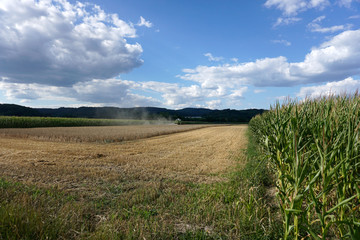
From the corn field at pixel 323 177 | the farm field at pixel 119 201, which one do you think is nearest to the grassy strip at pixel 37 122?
the farm field at pixel 119 201

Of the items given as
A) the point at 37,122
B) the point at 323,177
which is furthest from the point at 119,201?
the point at 37,122

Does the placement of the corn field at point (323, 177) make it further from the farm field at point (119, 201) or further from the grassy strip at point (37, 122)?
the grassy strip at point (37, 122)

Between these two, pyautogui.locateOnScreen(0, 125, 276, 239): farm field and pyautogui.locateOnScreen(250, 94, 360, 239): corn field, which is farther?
pyautogui.locateOnScreen(0, 125, 276, 239): farm field

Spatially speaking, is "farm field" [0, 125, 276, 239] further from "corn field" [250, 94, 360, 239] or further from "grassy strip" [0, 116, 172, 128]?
"grassy strip" [0, 116, 172, 128]

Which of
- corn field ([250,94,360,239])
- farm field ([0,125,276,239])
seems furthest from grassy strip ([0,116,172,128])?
corn field ([250,94,360,239])

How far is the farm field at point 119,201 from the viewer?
3.91m

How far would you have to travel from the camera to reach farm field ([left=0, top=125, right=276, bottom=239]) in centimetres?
391

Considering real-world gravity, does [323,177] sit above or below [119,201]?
above

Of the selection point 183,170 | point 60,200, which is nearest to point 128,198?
point 60,200

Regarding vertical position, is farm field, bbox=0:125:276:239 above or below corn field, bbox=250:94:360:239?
below

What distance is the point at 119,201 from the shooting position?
19.2 ft

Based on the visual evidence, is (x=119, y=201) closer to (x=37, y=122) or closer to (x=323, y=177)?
(x=323, y=177)

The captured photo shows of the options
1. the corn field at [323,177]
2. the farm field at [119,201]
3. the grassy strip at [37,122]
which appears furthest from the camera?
the grassy strip at [37,122]

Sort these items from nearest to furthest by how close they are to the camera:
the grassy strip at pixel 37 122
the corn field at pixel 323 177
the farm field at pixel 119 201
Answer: the corn field at pixel 323 177, the farm field at pixel 119 201, the grassy strip at pixel 37 122
